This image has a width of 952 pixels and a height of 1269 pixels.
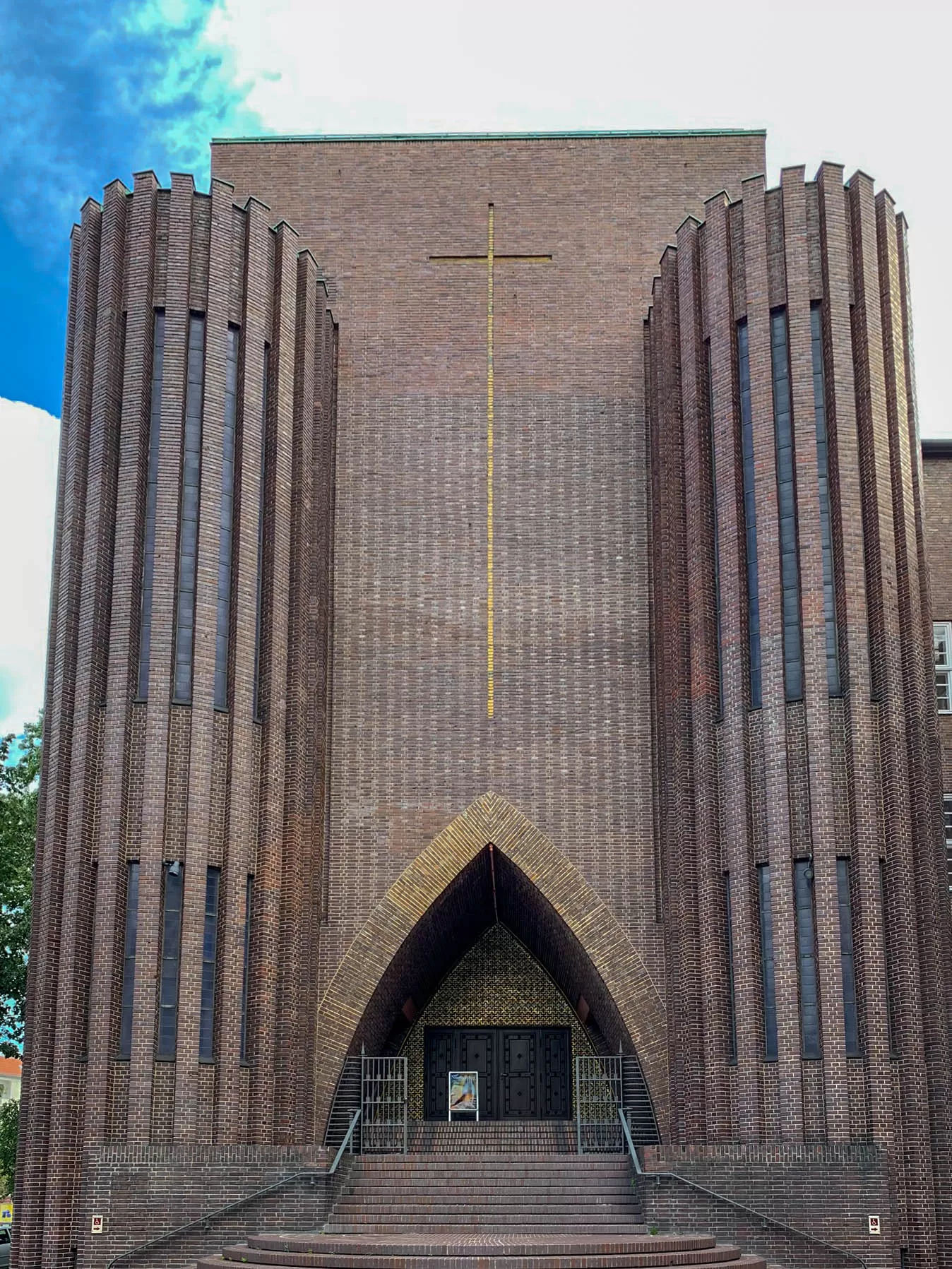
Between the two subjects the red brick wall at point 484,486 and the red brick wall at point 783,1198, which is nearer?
the red brick wall at point 783,1198

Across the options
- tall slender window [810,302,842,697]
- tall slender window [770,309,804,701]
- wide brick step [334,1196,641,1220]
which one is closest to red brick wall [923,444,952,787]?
tall slender window [810,302,842,697]

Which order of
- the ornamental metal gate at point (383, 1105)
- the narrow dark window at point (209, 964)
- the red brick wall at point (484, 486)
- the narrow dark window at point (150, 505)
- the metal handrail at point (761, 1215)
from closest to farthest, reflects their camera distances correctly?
the metal handrail at point (761, 1215)
the narrow dark window at point (209, 964)
the narrow dark window at point (150, 505)
the ornamental metal gate at point (383, 1105)
the red brick wall at point (484, 486)

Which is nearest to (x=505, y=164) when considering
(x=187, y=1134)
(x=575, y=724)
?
(x=575, y=724)

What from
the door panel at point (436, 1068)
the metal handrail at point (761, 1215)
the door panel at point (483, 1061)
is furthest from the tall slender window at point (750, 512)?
the door panel at point (436, 1068)

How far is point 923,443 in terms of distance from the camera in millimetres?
26594

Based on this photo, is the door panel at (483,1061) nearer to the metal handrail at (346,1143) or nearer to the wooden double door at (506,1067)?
the wooden double door at (506,1067)

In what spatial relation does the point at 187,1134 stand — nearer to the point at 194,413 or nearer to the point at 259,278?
the point at 194,413

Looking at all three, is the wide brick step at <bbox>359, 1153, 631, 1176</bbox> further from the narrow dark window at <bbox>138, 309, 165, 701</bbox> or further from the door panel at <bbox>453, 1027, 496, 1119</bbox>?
the narrow dark window at <bbox>138, 309, 165, 701</bbox>

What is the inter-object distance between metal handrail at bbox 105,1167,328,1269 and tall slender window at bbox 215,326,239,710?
587cm

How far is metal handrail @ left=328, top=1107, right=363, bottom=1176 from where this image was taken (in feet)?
67.6

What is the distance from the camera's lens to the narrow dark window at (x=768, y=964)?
2030 cm

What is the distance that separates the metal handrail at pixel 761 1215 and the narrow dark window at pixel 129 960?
251 inches

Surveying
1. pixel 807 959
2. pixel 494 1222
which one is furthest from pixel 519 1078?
pixel 807 959

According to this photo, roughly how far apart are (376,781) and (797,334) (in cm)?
835
